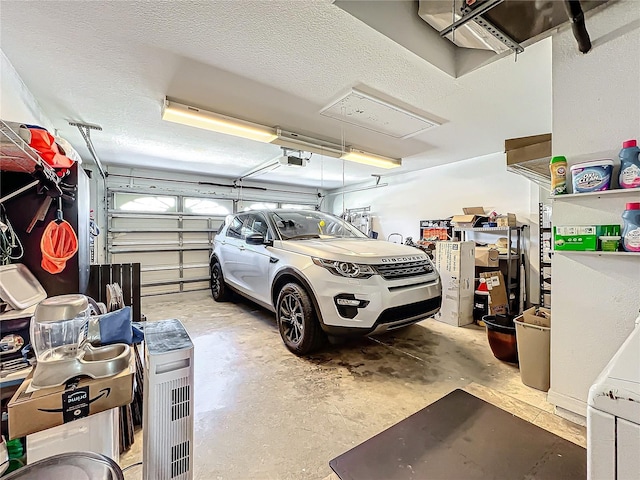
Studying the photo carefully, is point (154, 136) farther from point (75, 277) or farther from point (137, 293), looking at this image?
point (75, 277)

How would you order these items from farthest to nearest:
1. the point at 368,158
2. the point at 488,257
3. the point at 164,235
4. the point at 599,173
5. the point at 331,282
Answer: the point at 164,235, the point at 368,158, the point at 488,257, the point at 331,282, the point at 599,173

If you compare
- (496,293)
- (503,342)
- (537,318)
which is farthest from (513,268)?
(537,318)

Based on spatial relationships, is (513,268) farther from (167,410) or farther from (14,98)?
(14,98)

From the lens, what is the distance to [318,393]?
221cm

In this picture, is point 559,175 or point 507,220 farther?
point 507,220

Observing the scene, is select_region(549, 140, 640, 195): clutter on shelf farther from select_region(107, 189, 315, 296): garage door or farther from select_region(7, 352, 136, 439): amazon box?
select_region(107, 189, 315, 296): garage door

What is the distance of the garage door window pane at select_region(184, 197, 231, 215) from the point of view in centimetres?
638

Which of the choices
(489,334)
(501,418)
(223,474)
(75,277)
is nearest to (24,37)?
(75,277)

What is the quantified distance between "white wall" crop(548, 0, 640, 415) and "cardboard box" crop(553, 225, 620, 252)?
65mm

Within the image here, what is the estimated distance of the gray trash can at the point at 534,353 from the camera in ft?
7.06

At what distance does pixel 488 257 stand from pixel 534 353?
85.4 inches

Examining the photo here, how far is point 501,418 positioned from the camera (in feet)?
4.13

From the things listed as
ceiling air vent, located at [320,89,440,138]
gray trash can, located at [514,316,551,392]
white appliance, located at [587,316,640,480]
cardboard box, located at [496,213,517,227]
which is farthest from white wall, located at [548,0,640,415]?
cardboard box, located at [496,213,517,227]

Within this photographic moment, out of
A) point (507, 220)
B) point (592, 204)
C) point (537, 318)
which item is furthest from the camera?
point (507, 220)
